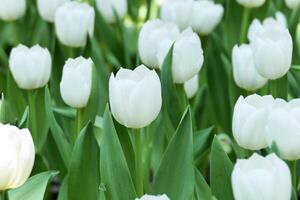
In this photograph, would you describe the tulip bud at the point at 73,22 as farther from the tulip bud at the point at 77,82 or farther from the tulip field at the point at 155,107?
the tulip bud at the point at 77,82

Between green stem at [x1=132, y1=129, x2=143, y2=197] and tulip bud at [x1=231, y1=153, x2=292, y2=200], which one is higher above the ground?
tulip bud at [x1=231, y1=153, x2=292, y2=200]

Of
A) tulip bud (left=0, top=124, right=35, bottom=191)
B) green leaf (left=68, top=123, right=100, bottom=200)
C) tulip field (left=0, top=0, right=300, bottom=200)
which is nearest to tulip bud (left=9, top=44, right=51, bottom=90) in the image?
tulip field (left=0, top=0, right=300, bottom=200)

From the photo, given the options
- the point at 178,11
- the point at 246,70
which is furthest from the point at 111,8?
the point at 246,70

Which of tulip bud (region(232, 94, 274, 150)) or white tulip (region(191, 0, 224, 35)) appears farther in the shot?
white tulip (region(191, 0, 224, 35))

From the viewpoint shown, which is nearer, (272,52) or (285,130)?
(285,130)

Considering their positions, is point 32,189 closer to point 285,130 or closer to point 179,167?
point 179,167

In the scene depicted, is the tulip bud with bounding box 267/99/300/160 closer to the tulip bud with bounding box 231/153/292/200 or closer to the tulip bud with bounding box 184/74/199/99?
the tulip bud with bounding box 231/153/292/200

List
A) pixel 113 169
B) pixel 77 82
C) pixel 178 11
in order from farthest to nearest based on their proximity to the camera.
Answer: pixel 178 11
pixel 77 82
pixel 113 169

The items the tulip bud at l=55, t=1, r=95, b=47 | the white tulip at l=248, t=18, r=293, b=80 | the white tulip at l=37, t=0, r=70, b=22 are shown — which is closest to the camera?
the white tulip at l=248, t=18, r=293, b=80
